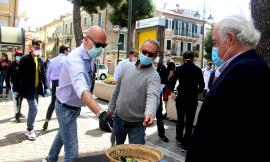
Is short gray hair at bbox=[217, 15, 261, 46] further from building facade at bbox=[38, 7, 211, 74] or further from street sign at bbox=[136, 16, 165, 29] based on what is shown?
building facade at bbox=[38, 7, 211, 74]

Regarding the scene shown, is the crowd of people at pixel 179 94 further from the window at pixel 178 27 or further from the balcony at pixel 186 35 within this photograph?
the window at pixel 178 27

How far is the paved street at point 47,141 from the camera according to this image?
631cm

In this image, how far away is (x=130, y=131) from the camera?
14.4 feet

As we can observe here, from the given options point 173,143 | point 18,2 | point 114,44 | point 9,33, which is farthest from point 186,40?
point 173,143

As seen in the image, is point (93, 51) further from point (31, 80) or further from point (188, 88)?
point (31, 80)

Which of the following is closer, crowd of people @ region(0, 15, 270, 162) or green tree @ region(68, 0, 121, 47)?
crowd of people @ region(0, 15, 270, 162)

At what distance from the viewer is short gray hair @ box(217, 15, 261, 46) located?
7.55 feet

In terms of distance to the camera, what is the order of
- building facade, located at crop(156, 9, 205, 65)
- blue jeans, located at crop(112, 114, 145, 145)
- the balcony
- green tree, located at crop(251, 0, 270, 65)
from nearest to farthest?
blue jeans, located at crop(112, 114, 145, 145) → green tree, located at crop(251, 0, 270, 65) → building facade, located at crop(156, 9, 205, 65) → the balcony

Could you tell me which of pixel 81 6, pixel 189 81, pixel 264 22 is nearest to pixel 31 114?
pixel 189 81

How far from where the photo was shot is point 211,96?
7.20ft

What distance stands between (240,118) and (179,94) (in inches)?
202

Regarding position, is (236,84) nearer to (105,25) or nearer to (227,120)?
(227,120)

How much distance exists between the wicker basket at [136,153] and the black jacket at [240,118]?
1.08m

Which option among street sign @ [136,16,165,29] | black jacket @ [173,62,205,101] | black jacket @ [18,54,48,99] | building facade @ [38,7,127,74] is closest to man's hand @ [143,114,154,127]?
black jacket @ [173,62,205,101]
